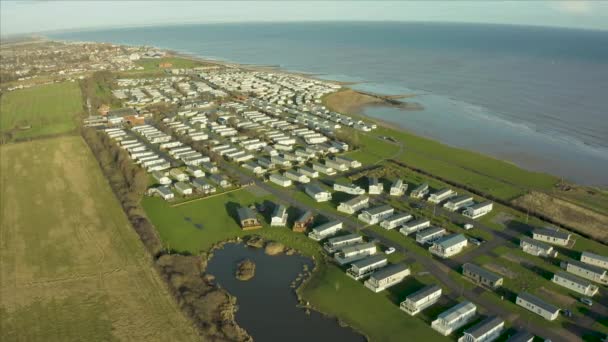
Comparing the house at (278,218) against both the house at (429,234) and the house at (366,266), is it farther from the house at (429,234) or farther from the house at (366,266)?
the house at (429,234)

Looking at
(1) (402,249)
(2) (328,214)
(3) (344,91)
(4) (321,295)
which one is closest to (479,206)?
(1) (402,249)

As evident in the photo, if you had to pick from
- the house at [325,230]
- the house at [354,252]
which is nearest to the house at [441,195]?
the house at [325,230]

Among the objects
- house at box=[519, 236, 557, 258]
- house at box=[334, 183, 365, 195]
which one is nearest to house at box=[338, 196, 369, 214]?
house at box=[334, 183, 365, 195]

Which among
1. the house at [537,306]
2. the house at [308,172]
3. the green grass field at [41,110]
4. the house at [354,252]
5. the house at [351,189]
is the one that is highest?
the green grass field at [41,110]

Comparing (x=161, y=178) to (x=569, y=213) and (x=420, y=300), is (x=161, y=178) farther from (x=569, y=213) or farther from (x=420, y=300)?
(x=569, y=213)

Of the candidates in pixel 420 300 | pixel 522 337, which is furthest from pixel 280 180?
pixel 522 337
